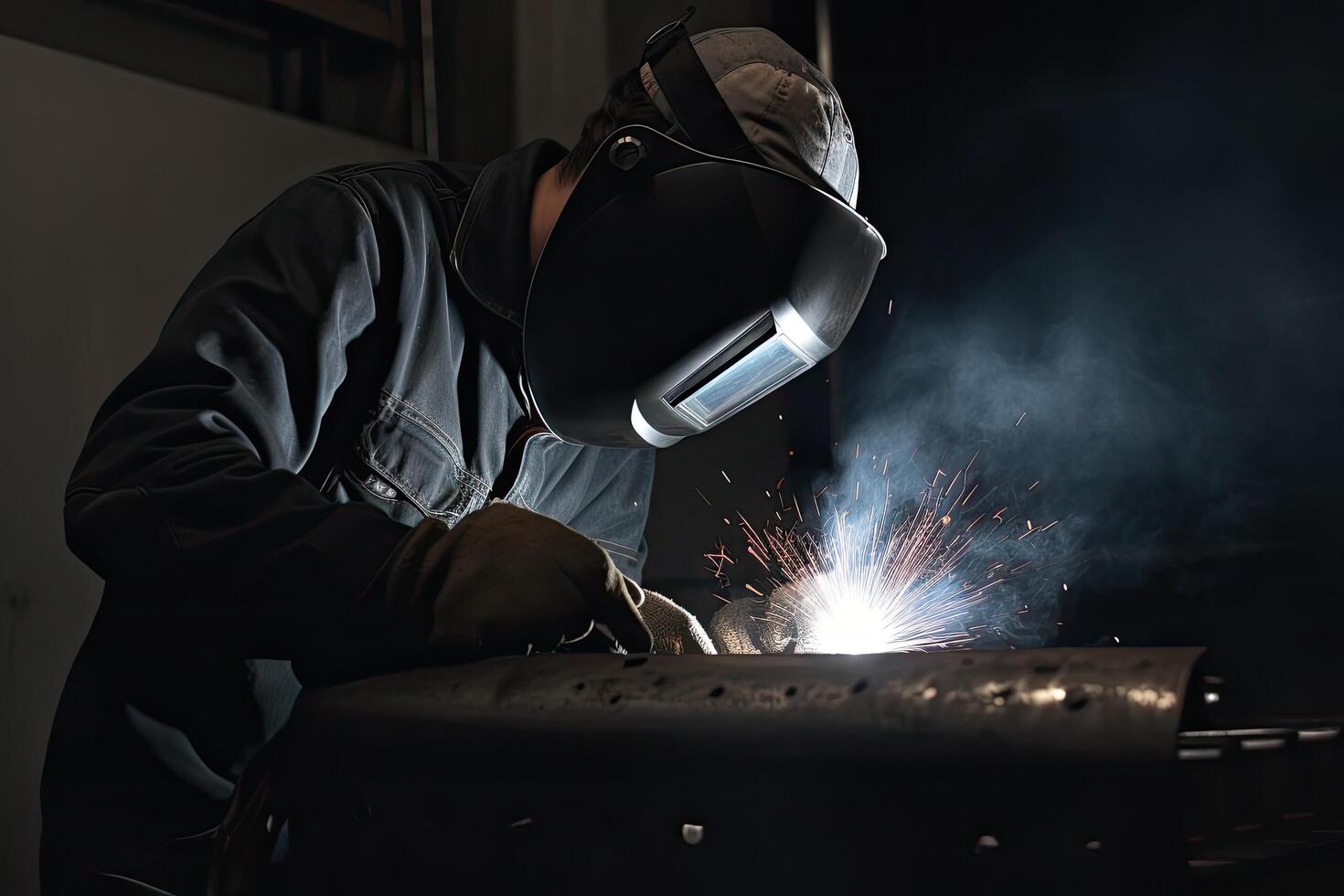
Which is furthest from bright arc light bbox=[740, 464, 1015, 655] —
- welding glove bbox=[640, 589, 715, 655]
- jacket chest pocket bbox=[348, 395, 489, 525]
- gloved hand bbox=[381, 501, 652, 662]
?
gloved hand bbox=[381, 501, 652, 662]

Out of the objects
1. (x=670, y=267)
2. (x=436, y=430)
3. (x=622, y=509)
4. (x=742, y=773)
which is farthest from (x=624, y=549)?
(x=742, y=773)

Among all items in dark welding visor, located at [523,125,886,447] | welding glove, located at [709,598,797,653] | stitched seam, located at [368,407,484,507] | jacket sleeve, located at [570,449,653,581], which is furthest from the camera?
jacket sleeve, located at [570,449,653,581]

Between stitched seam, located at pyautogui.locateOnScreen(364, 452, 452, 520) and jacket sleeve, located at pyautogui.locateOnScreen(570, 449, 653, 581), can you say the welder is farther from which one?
jacket sleeve, located at pyautogui.locateOnScreen(570, 449, 653, 581)

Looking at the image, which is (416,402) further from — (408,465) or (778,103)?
(778,103)

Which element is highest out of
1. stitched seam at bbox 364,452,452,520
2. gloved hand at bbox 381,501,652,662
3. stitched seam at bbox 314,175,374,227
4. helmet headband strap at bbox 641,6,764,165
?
helmet headband strap at bbox 641,6,764,165

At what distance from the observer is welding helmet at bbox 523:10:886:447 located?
1.19 metres

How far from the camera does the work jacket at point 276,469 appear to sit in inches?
34.7

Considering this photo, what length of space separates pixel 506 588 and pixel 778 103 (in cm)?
71

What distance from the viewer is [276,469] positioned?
95 cm

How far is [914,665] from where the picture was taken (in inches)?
22.9

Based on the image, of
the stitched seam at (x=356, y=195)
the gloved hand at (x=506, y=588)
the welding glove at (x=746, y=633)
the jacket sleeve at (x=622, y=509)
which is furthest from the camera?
the jacket sleeve at (x=622, y=509)

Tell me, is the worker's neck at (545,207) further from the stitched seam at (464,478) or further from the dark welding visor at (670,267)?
the stitched seam at (464,478)

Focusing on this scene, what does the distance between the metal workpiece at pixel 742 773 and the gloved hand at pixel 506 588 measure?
0.07m

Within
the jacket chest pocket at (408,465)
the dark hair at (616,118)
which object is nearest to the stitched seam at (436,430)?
the jacket chest pocket at (408,465)
